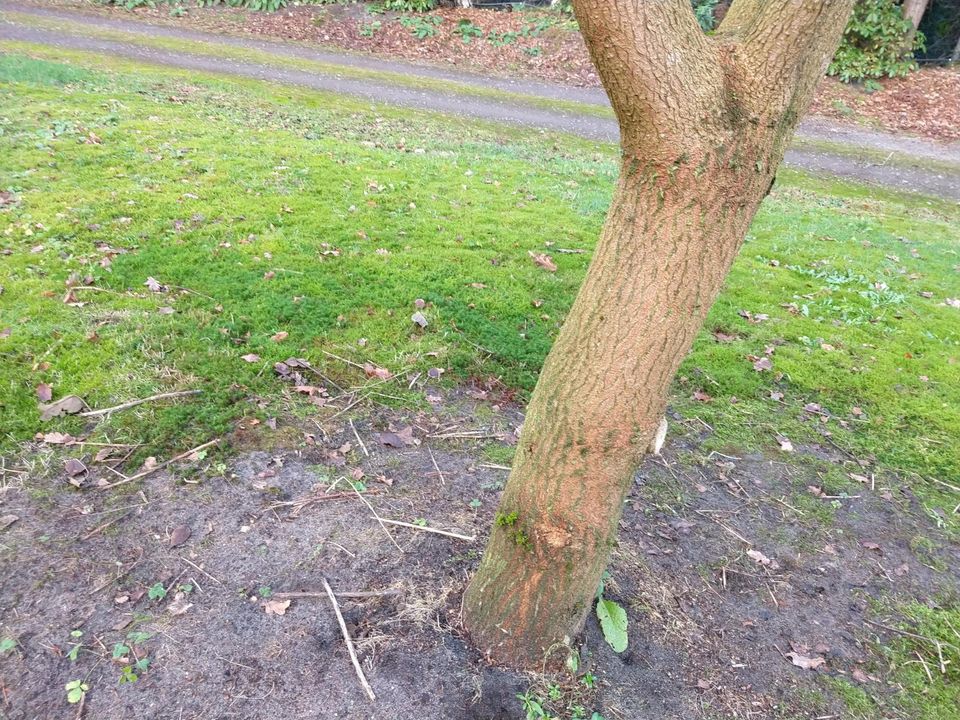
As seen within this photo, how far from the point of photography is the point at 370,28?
17.7 metres

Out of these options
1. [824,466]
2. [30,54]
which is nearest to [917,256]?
[824,466]

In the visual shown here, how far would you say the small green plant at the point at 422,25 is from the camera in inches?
699

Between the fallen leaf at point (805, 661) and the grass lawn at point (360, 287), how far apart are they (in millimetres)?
471

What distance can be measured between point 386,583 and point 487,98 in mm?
13037

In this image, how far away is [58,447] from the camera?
363 centimetres

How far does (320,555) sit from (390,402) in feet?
4.74

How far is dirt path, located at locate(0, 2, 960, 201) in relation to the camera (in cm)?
1252

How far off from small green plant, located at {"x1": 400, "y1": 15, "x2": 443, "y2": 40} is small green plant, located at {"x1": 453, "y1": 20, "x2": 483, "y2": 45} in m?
0.64

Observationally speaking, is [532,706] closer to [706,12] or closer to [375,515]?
[375,515]

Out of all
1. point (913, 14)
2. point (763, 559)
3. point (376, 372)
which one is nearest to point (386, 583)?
point (376, 372)

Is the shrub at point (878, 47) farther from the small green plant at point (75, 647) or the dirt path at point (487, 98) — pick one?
the small green plant at point (75, 647)

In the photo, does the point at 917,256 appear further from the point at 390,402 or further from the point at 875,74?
the point at 875,74

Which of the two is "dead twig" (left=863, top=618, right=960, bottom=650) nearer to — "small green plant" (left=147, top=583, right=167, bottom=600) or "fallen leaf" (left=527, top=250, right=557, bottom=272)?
"small green plant" (left=147, top=583, right=167, bottom=600)

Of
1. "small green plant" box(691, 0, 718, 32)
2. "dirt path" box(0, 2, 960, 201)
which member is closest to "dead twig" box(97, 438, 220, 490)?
"dirt path" box(0, 2, 960, 201)
